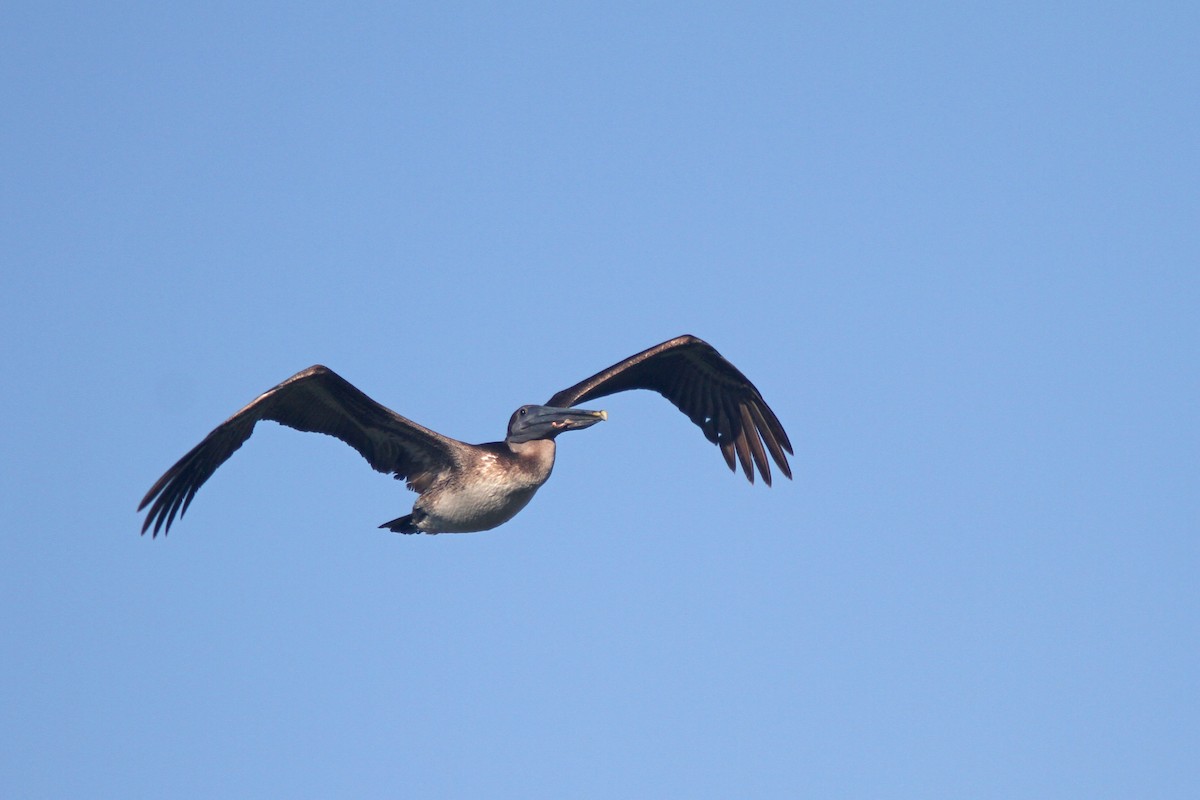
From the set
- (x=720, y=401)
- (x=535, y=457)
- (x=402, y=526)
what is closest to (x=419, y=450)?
(x=402, y=526)

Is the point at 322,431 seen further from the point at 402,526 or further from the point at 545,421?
the point at 545,421

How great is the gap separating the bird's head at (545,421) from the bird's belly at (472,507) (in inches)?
22.3

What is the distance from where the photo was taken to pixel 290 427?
15359 millimetres

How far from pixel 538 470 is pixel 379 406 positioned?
5.62 ft

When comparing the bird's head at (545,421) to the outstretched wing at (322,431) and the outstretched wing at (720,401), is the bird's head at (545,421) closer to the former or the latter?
the outstretched wing at (322,431)

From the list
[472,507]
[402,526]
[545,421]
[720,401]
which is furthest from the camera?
[720,401]

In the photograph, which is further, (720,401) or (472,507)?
(720,401)

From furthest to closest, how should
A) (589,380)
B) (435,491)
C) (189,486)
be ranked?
(589,380), (435,491), (189,486)

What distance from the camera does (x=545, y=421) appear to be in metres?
15.6

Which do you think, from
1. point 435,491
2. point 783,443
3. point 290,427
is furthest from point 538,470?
point 783,443

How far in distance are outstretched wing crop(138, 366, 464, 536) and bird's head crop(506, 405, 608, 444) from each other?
0.63 m

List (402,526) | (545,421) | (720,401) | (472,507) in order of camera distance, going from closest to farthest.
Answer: (472,507) → (545,421) → (402,526) → (720,401)

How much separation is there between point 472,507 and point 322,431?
1.73 metres

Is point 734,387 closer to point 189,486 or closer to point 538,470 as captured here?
point 538,470
